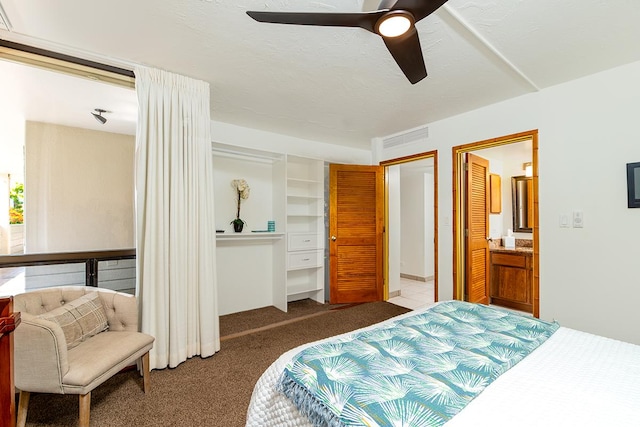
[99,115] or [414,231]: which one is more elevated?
[99,115]

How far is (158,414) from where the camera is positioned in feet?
5.82

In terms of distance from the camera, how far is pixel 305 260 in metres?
4.07

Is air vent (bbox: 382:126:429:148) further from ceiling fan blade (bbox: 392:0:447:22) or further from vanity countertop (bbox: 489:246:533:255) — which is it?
ceiling fan blade (bbox: 392:0:447:22)

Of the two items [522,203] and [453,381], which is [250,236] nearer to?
[453,381]

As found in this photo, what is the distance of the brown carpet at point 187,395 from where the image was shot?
1730mm

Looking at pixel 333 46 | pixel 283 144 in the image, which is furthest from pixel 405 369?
pixel 283 144

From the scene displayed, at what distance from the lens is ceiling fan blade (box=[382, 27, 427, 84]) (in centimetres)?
140

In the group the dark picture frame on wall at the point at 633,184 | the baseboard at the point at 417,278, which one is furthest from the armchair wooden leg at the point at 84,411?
the baseboard at the point at 417,278

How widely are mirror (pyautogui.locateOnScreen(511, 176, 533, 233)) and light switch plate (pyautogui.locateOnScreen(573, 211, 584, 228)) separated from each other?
209 centimetres

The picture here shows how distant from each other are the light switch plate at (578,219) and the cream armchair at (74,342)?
3571 millimetres

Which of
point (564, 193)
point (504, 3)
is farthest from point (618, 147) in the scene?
point (504, 3)

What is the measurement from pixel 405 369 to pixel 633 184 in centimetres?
248

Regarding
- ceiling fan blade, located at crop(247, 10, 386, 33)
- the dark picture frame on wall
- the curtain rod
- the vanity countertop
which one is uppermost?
the curtain rod

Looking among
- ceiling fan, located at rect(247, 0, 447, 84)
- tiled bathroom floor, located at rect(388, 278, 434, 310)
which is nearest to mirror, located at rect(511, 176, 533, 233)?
tiled bathroom floor, located at rect(388, 278, 434, 310)
